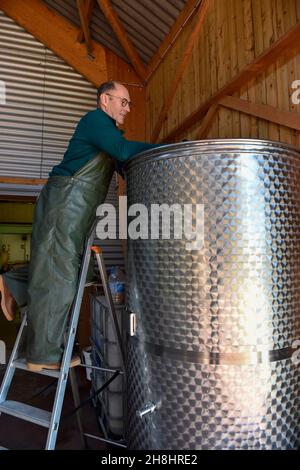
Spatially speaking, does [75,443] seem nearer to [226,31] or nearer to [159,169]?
[159,169]

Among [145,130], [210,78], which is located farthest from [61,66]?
[210,78]

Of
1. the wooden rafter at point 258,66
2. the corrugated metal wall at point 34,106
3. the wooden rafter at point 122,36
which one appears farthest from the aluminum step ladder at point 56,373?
the wooden rafter at point 122,36

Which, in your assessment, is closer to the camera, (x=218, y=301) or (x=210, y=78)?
(x=218, y=301)

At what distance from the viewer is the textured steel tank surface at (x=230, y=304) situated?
1.51m

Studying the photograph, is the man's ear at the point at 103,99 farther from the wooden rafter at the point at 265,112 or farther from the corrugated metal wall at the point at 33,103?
the corrugated metal wall at the point at 33,103

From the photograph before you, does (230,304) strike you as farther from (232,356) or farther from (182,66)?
(182,66)

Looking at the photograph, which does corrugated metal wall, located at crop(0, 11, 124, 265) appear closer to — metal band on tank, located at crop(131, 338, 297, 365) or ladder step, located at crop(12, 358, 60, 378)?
ladder step, located at crop(12, 358, 60, 378)

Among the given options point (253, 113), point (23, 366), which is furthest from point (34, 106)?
point (23, 366)

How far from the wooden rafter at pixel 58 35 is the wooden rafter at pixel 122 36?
451 millimetres

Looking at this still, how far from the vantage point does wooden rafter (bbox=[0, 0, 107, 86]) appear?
181 inches

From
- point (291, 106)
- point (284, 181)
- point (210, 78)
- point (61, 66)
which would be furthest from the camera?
point (61, 66)

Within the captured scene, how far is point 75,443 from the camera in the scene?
7.88 ft

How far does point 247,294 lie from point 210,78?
2.45 metres

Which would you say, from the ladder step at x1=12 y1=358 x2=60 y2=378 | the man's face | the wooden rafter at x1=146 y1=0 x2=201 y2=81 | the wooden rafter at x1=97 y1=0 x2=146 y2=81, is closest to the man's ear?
the man's face
